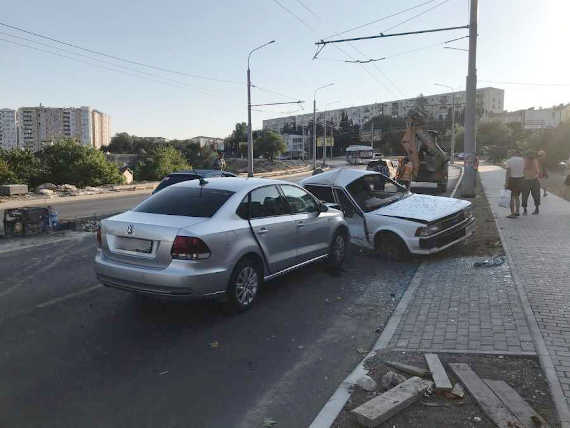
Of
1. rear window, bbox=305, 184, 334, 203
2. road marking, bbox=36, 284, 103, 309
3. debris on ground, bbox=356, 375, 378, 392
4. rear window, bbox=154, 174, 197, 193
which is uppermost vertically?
rear window, bbox=154, 174, 197, 193

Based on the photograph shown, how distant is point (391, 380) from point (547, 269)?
429cm

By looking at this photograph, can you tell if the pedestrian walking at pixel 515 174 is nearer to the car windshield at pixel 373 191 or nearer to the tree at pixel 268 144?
the car windshield at pixel 373 191

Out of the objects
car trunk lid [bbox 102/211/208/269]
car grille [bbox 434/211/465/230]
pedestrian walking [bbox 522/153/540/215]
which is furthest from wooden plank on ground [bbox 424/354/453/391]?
pedestrian walking [bbox 522/153/540/215]

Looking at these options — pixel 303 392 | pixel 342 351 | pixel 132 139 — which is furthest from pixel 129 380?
pixel 132 139

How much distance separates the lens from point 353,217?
881cm

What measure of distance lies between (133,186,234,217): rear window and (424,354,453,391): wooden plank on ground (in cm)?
270

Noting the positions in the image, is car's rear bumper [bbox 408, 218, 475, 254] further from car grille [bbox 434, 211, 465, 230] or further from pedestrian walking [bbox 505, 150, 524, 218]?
pedestrian walking [bbox 505, 150, 524, 218]

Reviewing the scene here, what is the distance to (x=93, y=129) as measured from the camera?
390 feet

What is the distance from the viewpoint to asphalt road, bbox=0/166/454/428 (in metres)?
3.57

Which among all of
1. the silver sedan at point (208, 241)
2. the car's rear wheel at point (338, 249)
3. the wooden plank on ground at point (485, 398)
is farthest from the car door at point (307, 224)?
the wooden plank on ground at point (485, 398)

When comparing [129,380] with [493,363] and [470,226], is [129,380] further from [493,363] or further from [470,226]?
[470,226]

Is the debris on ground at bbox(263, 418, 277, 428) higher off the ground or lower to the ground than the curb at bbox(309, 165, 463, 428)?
lower

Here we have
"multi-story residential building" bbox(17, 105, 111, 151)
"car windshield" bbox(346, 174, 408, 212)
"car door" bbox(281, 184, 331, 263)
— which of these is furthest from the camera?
"multi-story residential building" bbox(17, 105, 111, 151)

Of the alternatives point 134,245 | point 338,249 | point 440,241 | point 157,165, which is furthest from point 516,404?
point 157,165
